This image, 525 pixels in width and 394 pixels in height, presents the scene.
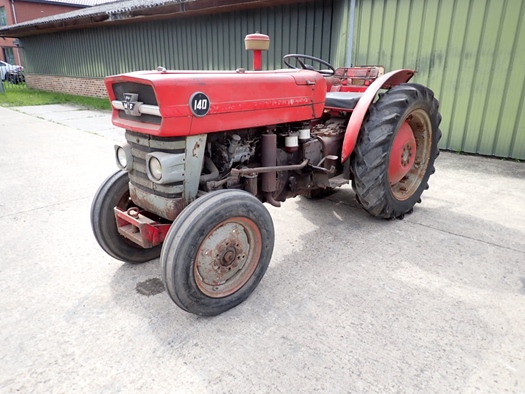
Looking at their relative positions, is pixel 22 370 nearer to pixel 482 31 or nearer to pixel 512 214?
pixel 512 214

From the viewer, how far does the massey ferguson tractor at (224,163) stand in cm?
213

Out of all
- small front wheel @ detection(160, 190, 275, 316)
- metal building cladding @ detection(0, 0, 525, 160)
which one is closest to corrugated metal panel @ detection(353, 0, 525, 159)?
metal building cladding @ detection(0, 0, 525, 160)

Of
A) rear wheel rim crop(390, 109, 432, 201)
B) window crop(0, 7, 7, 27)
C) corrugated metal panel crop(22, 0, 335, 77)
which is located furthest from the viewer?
window crop(0, 7, 7, 27)

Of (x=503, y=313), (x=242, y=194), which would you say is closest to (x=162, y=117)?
(x=242, y=194)

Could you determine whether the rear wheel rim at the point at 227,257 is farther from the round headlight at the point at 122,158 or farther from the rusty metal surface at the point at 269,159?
the round headlight at the point at 122,158

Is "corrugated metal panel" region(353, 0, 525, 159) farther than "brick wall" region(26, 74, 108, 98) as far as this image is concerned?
No

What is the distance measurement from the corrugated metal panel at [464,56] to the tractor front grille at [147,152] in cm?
498

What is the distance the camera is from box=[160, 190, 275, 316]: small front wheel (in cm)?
204

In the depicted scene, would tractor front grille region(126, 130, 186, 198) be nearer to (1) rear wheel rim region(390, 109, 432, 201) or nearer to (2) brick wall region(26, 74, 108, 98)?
(1) rear wheel rim region(390, 109, 432, 201)

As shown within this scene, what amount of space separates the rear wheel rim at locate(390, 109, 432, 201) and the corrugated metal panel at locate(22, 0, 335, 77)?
393 cm

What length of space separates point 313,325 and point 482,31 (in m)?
5.10

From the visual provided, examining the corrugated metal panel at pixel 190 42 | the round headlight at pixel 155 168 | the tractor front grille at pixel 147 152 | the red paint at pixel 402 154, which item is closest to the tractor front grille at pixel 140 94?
the tractor front grille at pixel 147 152

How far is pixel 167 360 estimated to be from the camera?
1959mm

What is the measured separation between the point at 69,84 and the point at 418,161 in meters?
15.7
